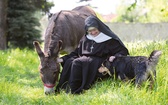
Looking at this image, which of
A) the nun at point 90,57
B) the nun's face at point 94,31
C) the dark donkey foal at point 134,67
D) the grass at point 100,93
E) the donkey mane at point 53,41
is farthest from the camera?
the donkey mane at point 53,41

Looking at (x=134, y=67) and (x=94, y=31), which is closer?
(x=134, y=67)

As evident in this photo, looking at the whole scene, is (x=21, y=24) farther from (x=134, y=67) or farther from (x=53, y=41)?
(x=134, y=67)

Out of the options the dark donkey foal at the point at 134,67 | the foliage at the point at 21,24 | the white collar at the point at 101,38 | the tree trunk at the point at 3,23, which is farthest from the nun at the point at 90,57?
the foliage at the point at 21,24

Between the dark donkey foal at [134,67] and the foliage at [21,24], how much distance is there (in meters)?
9.31

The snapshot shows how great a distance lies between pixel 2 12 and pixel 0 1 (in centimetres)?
46

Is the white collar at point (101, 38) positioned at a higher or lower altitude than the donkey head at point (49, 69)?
higher

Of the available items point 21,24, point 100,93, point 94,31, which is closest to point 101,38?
point 94,31

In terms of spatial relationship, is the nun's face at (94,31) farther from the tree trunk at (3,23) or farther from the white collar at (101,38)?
the tree trunk at (3,23)

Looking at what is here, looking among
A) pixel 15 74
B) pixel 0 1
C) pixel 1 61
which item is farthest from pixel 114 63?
pixel 0 1

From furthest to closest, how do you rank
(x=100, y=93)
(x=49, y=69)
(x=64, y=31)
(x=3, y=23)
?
(x=3, y=23)
(x=64, y=31)
(x=49, y=69)
(x=100, y=93)

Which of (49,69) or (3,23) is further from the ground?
(3,23)

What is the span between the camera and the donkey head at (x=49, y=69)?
6.81m

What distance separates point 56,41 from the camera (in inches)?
293

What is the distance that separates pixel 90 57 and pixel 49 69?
0.82 m
